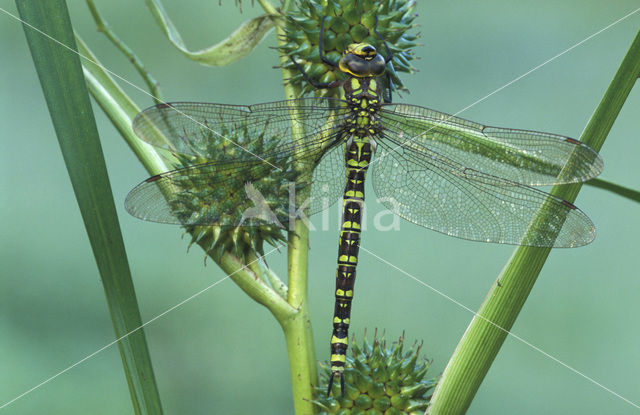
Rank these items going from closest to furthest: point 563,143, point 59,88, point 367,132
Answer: point 59,88, point 563,143, point 367,132

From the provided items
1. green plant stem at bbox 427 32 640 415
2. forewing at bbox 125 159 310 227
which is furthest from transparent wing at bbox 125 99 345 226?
green plant stem at bbox 427 32 640 415

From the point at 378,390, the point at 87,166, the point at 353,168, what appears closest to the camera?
the point at 87,166

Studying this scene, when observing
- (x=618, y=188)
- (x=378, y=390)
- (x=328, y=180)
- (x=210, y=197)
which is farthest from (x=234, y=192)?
(x=618, y=188)

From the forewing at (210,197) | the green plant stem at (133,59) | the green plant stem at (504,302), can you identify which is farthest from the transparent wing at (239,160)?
the green plant stem at (504,302)

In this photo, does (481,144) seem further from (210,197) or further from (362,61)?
(210,197)

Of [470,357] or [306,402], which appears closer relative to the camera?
[470,357]

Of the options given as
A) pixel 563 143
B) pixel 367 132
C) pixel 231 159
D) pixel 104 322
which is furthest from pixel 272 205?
pixel 104 322

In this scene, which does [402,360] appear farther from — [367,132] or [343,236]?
[367,132]
